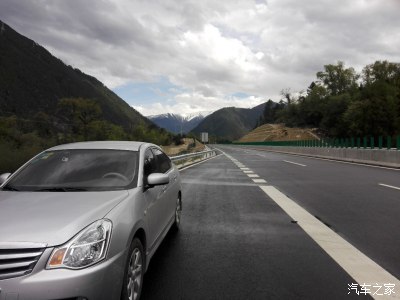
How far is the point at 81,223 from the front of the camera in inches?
126

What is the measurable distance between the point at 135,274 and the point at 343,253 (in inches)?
111

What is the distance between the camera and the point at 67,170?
15.3 ft

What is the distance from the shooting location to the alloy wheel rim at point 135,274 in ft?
11.6

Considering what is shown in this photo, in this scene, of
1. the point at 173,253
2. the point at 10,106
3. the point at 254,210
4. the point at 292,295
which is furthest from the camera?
the point at 10,106

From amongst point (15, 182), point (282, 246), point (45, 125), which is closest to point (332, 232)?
point (282, 246)

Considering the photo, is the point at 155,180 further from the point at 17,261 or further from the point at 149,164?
the point at 17,261

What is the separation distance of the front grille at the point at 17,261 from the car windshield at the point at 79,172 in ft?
4.22

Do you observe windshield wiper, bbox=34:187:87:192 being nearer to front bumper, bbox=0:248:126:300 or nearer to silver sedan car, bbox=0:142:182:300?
silver sedan car, bbox=0:142:182:300

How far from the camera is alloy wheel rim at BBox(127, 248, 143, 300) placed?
11.6ft

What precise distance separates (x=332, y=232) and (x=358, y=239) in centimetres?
51

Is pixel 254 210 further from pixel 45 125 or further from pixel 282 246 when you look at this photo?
pixel 45 125

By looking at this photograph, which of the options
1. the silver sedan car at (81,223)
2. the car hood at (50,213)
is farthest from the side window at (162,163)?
the car hood at (50,213)

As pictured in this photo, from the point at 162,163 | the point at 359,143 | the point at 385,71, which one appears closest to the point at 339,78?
the point at 385,71

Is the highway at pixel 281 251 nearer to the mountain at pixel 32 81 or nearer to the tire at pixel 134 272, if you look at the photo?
the tire at pixel 134 272
